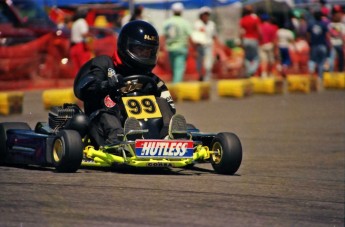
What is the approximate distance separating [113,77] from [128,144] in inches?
30.4

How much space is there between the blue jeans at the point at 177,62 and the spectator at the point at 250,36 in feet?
9.13

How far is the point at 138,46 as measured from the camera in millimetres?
9367

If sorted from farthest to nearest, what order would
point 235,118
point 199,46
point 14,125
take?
point 199,46, point 235,118, point 14,125

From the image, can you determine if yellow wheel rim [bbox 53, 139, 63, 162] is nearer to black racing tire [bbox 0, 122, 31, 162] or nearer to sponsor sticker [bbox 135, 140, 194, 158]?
sponsor sticker [bbox 135, 140, 194, 158]

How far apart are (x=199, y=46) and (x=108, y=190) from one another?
1387cm

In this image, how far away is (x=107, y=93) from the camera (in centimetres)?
913

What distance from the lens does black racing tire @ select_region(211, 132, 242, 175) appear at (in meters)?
8.67

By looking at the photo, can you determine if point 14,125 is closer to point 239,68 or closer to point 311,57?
point 239,68

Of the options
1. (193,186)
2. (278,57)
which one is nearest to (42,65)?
(278,57)

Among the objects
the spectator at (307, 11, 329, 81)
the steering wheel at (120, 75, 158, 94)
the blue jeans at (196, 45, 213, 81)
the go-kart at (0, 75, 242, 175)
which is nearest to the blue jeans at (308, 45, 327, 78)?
the spectator at (307, 11, 329, 81)

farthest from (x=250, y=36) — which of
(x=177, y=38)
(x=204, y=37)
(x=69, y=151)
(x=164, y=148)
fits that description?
(x=69, y=151)

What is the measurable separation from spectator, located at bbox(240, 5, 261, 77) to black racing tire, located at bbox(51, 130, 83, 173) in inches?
558

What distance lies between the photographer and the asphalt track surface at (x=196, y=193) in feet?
21.7

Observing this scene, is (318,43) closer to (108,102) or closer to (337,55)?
(337,55)
